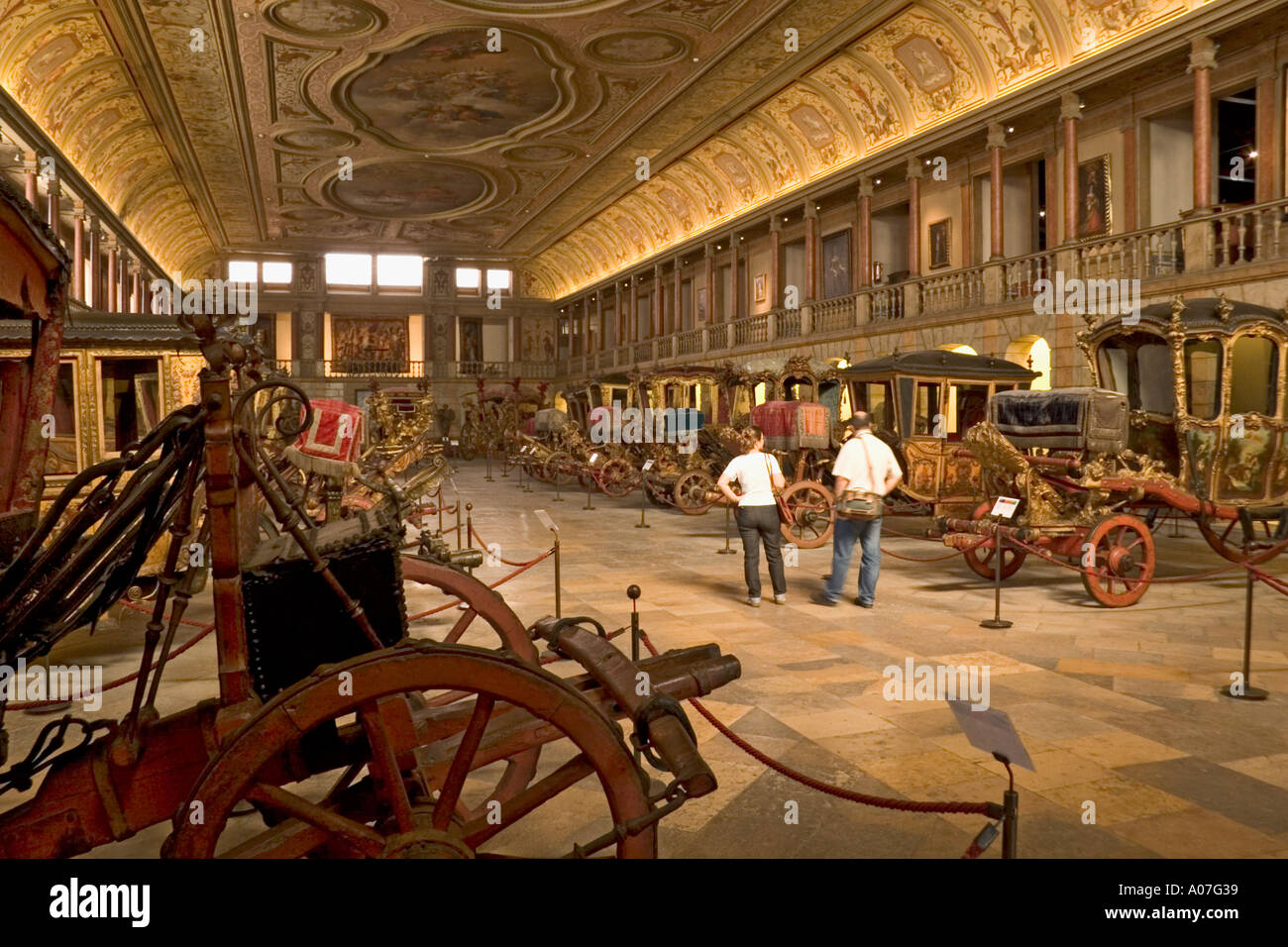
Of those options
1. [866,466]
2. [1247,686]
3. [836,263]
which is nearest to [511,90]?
[836,263]

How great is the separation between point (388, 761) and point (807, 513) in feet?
34.8

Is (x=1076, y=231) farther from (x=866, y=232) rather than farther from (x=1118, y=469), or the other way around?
(x=1118, y=469)

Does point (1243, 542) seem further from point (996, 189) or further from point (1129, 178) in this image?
point (996, 189)

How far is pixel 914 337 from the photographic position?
19969 mm

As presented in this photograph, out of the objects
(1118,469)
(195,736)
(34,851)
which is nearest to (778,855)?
Result: (195,736)

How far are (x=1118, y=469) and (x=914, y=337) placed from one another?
37.7ft

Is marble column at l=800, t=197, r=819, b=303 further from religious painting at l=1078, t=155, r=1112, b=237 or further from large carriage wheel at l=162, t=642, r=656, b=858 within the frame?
large carriage wheel at l=162, t=642, r=656, b=858

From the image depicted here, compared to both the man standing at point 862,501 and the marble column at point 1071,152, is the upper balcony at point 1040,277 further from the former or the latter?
the man standing at point 862,501

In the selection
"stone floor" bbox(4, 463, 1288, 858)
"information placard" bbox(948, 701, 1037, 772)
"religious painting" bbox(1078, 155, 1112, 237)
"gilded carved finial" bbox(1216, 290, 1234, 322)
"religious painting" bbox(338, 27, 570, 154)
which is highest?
"religious painting" bbox(338, 27, 570, 154)

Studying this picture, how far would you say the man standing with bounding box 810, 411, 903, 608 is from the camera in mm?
7953

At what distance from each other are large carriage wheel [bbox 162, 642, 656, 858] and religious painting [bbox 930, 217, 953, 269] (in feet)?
69.1

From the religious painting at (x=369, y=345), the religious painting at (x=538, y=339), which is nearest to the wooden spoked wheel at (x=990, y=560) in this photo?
the religious painting at (x=538, y=339)

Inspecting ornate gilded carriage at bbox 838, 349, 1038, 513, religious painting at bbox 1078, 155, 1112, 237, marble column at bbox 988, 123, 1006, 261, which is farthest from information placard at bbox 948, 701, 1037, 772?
marble column at bbox 988, 123, 1006, 261

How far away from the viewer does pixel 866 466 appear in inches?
319
